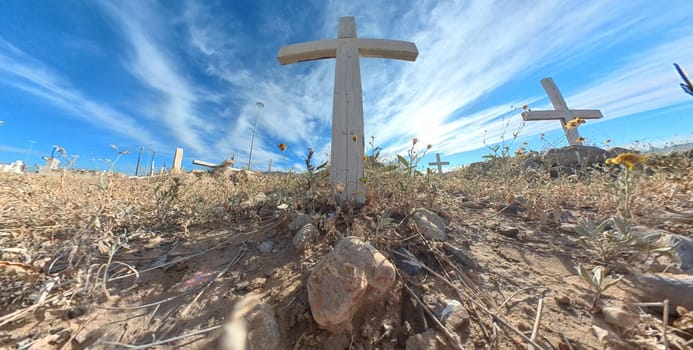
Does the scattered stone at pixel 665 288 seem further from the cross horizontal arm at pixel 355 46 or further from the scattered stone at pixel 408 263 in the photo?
the cross horizontal arm at pixel 355 46

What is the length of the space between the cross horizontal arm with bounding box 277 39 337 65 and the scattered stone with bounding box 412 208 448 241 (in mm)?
2050

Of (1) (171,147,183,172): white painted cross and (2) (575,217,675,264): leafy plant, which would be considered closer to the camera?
(2) (575,217,675,264): leafy plant

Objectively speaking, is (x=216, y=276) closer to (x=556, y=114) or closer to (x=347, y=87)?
(x=347, y=87)

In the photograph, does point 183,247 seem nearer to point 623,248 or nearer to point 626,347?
point 626,347

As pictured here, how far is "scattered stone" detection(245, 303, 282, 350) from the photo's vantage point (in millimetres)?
989

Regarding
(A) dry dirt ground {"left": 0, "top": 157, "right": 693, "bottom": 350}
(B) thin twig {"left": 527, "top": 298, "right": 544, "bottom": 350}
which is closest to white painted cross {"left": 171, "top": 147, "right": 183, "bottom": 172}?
(A) dry dirt ground {"left": 0, "top": 157, "right": 693, "bottom": 350}

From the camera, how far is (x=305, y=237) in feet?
5.31

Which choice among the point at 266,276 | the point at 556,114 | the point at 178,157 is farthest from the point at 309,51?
the point at 178,157

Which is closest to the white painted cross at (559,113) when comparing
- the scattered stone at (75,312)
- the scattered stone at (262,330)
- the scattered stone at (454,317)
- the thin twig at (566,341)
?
the thin twig at (566,341)

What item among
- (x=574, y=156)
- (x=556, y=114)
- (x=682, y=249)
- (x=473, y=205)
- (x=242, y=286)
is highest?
(x=556, y=114)

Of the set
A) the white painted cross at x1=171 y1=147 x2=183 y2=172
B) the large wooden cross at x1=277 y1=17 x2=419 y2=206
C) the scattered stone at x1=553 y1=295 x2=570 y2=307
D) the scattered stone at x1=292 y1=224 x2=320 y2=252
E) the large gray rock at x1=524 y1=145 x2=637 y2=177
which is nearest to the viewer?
the scattered stone at x1=553 y1=295 x2=570 y2=307

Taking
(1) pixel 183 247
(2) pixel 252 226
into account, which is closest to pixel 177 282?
(1) pixel 183 247

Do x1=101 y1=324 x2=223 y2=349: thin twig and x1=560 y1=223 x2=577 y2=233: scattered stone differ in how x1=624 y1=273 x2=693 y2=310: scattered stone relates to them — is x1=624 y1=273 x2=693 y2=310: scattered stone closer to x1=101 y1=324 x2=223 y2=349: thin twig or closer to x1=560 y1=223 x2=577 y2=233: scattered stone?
x1=560 y1=223 x2=577 y2=233: scattered stone

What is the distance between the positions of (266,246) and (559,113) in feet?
27.6
